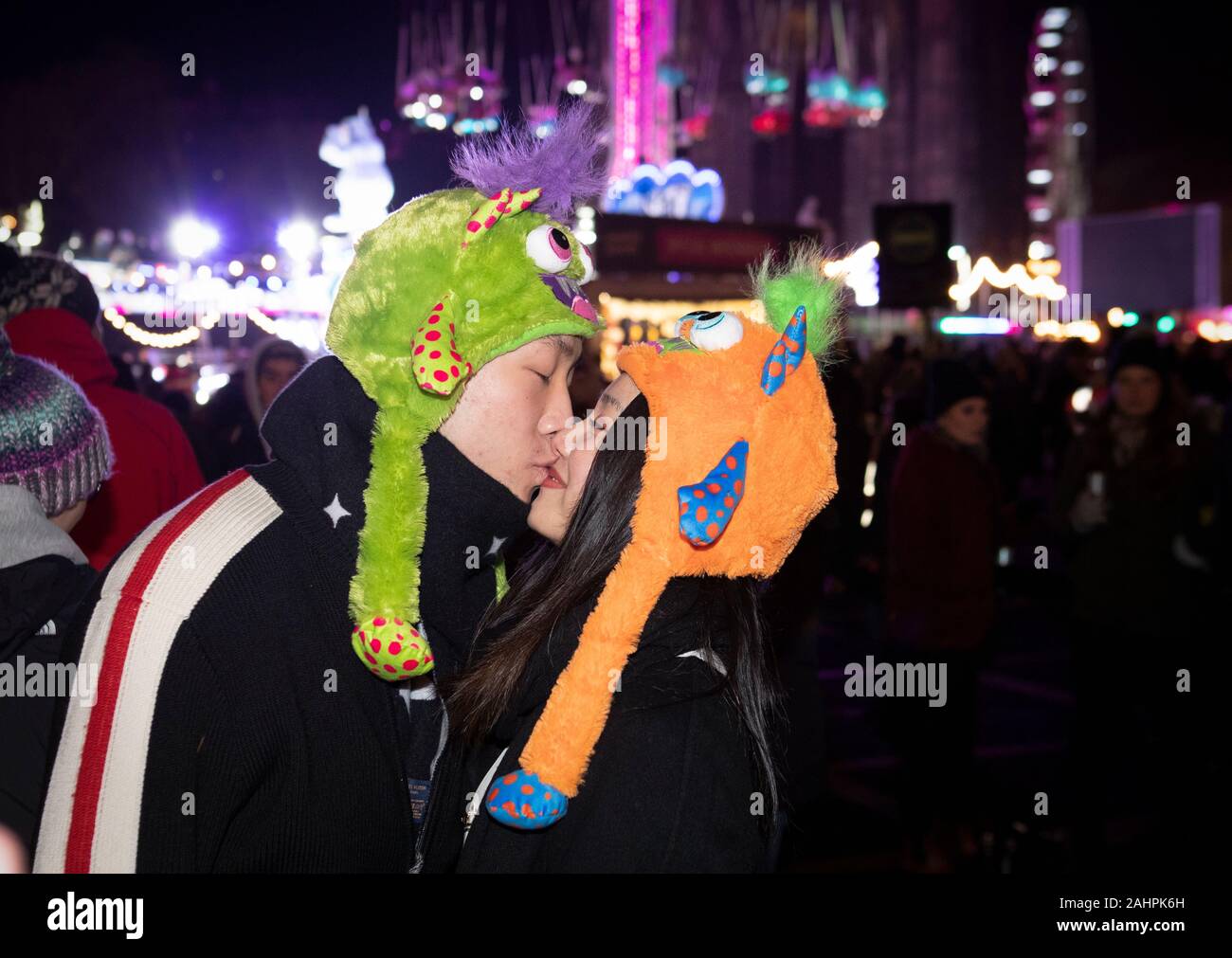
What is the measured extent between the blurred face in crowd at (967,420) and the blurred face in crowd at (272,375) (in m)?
3.82

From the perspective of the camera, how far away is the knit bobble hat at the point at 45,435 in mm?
2289

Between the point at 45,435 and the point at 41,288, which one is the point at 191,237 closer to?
the point at 41,288

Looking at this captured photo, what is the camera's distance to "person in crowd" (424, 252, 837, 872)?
5.81 feet

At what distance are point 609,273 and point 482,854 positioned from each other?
17.1m

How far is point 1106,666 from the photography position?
17.9 feet

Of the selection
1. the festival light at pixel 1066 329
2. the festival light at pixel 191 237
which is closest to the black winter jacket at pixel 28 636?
the festival light at pixel 191 237

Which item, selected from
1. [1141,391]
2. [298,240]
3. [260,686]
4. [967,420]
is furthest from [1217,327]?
[260,686]

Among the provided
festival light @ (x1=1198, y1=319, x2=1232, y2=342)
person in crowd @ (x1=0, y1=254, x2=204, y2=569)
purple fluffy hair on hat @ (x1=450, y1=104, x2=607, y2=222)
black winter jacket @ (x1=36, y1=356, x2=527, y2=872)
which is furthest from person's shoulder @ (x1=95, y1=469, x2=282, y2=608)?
festival light @ (x1=1198, y1=319, x2=1232, y2=342)

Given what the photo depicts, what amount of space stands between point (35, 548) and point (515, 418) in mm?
1042

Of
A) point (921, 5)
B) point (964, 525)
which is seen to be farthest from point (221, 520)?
point (921, 5)

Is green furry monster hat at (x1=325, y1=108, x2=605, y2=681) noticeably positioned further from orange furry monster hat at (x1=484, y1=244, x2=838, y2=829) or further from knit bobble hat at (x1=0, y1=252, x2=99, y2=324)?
knit bobble hat at (x1=0, y1=252, x2=99, y2=324)

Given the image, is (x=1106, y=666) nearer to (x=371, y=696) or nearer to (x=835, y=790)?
(x=835, y=790)

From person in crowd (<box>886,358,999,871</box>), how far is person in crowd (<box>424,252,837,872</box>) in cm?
335

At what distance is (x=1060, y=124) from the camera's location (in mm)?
66812
